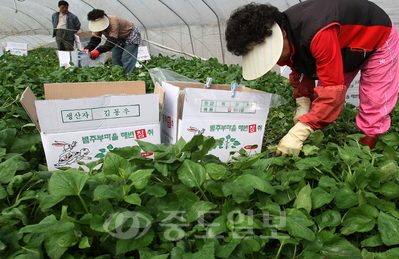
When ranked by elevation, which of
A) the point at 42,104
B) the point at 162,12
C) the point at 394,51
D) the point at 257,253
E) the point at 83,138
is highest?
the point at 162,12

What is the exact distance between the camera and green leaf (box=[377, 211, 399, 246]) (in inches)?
34.8

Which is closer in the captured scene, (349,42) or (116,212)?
(116,212)

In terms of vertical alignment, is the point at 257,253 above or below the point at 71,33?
below

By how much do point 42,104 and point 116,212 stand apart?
83cm

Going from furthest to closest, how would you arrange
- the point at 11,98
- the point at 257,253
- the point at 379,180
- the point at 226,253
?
the point at 11,98
the point at 379,180
the point at 257,253
the point at 226,253

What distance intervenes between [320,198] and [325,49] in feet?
2.84

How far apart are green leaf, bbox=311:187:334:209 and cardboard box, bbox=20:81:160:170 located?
95 centimetres

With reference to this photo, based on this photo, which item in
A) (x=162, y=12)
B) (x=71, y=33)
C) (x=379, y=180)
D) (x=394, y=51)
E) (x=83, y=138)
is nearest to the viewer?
(x=379, y=180)

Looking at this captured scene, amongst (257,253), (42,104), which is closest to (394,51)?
(257,253)

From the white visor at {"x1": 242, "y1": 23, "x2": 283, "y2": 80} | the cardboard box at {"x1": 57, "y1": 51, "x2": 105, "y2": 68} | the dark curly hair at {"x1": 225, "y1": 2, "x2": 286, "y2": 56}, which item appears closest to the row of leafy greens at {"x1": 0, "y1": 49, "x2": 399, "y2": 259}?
the white visor at {"x1": 242, "y1": 23, "x2": 283, "y2": 80}

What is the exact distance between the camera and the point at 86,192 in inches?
36.9

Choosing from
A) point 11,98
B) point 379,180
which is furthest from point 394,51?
point 11,98

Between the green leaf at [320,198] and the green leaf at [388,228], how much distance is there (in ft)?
0.50

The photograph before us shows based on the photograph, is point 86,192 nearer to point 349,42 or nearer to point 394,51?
point 349,42
